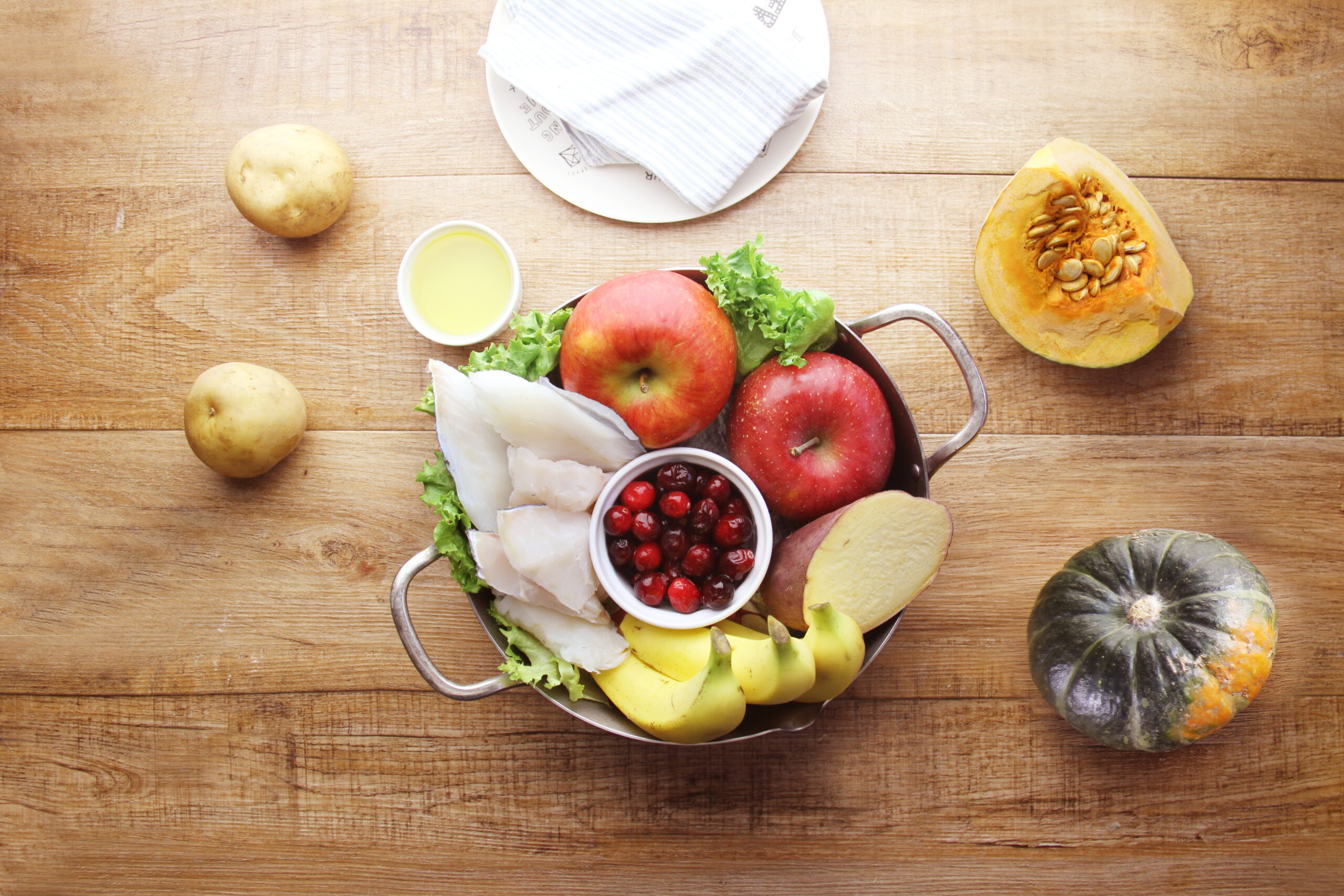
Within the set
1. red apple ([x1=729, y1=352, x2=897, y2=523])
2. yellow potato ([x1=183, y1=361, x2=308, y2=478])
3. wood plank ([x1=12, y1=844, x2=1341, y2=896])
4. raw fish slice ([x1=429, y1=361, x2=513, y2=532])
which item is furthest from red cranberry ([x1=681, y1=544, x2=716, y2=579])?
yellow potato ([x1=183, y1=361, x2=308, y2=478])

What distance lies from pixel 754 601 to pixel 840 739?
298 mm

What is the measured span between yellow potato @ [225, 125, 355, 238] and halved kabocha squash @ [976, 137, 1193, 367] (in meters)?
0.92

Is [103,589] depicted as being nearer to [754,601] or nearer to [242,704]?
[242,704]

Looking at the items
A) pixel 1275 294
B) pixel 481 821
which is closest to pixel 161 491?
pixel 481 821

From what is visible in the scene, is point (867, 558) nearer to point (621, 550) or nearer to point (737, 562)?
point (737, 562)

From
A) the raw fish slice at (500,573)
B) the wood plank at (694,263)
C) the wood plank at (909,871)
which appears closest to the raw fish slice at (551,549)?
the raw fish slice at (500,573)

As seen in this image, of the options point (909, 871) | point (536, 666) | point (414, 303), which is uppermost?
point (414, 303)

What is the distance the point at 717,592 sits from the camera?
0.99m

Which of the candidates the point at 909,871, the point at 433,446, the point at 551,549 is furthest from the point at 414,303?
the point at 909,871

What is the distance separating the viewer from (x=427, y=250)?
1201 mm

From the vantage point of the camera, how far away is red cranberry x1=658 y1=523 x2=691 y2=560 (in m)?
1.00

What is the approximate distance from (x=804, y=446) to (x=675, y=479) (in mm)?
159

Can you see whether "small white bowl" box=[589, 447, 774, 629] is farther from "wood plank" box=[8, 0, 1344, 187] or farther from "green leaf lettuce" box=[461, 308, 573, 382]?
"wood plank" box=[8, 0, 1344, 187]

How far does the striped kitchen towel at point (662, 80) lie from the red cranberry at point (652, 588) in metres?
0.55
